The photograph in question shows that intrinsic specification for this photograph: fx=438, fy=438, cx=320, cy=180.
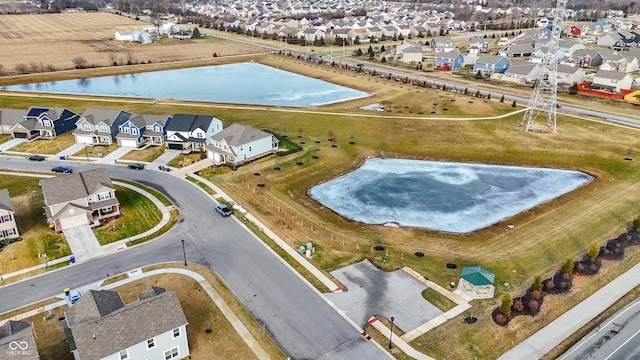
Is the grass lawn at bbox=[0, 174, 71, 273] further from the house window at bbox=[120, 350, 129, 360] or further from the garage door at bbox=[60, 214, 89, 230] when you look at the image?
the house window at bbox=[120, 350, 129, 360]

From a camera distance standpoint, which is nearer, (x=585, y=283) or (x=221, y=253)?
(x=585, y=283)

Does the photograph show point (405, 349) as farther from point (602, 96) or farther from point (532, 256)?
point (602, 96)

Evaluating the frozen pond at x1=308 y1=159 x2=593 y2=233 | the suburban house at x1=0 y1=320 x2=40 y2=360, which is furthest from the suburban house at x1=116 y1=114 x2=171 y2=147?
the suburban house at x1=0 y1=320 x2=40 y2=360

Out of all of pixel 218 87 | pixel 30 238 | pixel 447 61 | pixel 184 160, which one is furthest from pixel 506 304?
pixel 447 61

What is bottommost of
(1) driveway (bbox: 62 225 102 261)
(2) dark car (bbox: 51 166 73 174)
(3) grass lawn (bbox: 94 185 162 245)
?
(1) driveway (bbox: 62 225 102 261)

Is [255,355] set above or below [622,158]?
below

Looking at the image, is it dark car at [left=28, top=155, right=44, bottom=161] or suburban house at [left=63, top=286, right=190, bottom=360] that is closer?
suburban house at [left=63, top=286, right=190, bottom=360]

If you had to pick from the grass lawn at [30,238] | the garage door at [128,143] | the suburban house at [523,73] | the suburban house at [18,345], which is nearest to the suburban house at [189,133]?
the garage door at [128,143]

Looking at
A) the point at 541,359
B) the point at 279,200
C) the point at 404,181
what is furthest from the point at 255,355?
the point at 404,181

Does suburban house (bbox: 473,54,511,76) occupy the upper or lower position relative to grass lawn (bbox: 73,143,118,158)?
upper
